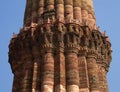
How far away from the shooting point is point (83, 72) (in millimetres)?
21109

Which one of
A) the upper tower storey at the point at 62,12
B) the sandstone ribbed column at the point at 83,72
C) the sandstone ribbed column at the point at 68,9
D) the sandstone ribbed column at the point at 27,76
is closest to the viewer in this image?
the sandstone ribbed column at the point at 83,72

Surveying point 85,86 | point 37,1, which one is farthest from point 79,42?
point 37,1

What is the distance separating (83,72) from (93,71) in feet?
2.10

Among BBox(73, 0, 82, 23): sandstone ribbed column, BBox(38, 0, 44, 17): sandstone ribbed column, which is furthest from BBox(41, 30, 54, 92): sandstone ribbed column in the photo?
BBox(38, 0, 44, 17): sandstone ribbed column

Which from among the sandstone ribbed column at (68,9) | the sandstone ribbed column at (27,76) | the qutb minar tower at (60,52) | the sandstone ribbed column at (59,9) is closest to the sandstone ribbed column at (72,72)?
the qutb minar tower at (60,52)

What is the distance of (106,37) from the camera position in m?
24.1

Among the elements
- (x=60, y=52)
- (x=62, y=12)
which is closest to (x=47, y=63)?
(x=60, y=52)

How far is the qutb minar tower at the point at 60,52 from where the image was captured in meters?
20.6

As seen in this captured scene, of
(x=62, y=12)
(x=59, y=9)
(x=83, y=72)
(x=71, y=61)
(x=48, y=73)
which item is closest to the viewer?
(x=48, y=73)

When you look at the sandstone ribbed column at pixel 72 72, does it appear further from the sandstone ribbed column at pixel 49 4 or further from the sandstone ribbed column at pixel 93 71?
the sandstone ribbed column at pixel 49 4

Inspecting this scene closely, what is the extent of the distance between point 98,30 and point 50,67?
4.32m

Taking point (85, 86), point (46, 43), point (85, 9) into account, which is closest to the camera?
point (85, 86)

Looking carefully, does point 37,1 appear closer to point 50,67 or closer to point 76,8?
point 76,8

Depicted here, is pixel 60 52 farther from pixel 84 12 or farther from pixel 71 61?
pixel 84 12
